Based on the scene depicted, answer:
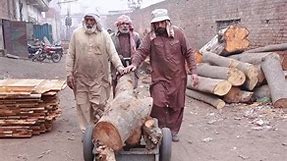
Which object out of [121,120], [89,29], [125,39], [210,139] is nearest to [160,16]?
[89,29]

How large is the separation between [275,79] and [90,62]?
4068 millimetres

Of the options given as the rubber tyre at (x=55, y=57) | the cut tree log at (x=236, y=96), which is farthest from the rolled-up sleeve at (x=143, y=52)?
the rubber tyre at (x=55, y=57)

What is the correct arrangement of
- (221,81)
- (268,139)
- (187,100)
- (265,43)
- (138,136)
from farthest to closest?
(265,43) → (187,100) → (221,81) → (268,139) → (138,136)

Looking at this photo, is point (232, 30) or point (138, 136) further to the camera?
point (232, 30)

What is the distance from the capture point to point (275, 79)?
327 inches

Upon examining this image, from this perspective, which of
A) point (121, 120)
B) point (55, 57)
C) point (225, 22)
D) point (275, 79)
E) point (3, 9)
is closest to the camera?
point (121, 120)

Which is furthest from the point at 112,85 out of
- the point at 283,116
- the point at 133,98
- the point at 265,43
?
the point at 265,43

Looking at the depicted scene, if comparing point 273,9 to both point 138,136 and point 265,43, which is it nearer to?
point 265,43

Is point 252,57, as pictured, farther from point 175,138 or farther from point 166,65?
point 166,65

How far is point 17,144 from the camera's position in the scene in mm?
5965

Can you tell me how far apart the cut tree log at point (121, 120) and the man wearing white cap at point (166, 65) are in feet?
2.97

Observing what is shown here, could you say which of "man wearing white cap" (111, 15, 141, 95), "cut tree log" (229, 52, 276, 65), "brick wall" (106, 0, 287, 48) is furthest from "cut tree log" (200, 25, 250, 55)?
"man wearing white cap" (111, 15, 141, 95)

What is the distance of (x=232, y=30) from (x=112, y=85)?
16.3 feet

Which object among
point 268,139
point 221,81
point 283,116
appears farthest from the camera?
point 221,81
